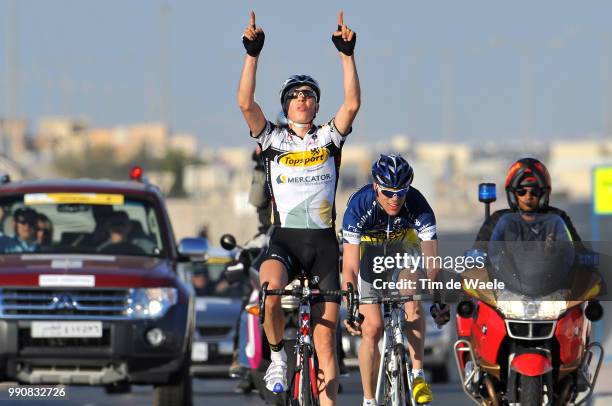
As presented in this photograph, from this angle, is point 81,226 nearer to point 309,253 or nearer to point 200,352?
point 309,253

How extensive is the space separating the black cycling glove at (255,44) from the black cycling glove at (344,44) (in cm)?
47

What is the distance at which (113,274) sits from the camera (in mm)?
13758

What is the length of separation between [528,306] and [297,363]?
1466 millimetres

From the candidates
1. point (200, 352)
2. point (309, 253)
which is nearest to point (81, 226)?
point (309, 253)

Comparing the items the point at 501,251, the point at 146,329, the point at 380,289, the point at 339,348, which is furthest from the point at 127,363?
the point at 501,251

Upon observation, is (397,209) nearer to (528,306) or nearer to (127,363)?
(528,306)

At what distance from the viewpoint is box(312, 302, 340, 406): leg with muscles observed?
11234mm

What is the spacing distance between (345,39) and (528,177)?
1485 millimetres

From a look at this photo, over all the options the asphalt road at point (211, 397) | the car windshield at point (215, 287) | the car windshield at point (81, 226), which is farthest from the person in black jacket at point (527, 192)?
the car windshield at point (215, 287)

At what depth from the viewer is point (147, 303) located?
13.8 metres

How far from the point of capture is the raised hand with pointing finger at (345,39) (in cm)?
1134

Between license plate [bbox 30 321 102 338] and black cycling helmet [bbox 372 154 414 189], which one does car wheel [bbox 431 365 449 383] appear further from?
black cycling helmet [bbox 372 154 414 189]

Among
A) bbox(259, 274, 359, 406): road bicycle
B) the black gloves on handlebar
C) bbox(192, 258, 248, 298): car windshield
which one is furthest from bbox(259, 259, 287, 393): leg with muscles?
bbox(192, 258, 248, 298): car windshield

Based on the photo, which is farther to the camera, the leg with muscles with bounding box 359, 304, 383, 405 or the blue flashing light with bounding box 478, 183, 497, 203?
the blue flashing light with bounding box 478, 183, 497, 203
